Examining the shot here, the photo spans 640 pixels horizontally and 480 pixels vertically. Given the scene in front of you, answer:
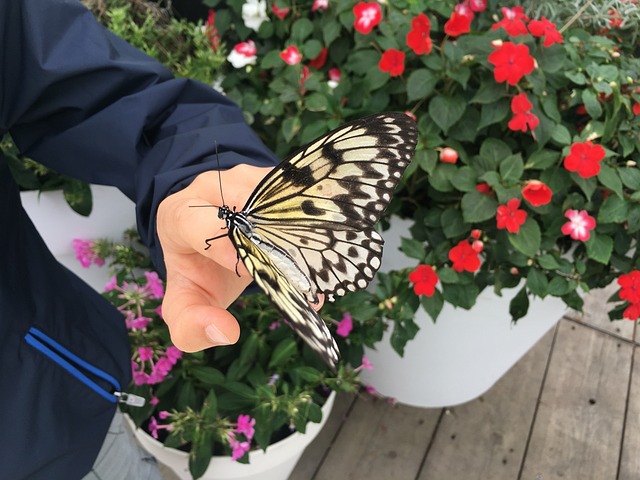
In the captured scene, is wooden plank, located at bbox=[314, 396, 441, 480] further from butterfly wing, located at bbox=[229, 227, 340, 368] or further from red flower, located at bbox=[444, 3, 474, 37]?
butterfly wing, located at bbox=[229, 227, 340, 368]

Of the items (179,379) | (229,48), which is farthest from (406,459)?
(229,48)

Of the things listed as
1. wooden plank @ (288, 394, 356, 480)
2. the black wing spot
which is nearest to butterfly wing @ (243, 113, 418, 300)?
the black wing spot

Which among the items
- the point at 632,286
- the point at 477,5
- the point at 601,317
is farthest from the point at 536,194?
the point at 601,317

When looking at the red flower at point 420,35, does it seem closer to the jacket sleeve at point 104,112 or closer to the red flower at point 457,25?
the red flower at point 457,25

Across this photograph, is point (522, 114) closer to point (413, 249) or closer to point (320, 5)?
point (413, 249)

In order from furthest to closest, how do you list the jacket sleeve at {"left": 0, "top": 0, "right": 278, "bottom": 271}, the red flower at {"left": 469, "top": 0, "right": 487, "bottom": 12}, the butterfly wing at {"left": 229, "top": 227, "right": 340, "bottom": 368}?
the red flower at {"left": 469, "top": 0, "right": 487, "bottom": 12}
the jacket sleeve at {"left": 0, "top": 0, "right": 278, "bottom": 271}
the butterfly wing at {"left": 229, "top": 227, "right": 340, "bottom": 368}

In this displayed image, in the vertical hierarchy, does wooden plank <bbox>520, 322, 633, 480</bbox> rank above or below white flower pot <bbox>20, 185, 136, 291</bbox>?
below
